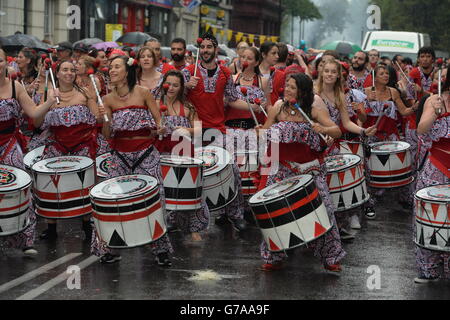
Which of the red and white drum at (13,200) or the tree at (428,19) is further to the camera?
the tree at (428,19)

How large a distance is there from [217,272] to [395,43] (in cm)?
2507

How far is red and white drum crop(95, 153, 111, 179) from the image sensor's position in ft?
32.9

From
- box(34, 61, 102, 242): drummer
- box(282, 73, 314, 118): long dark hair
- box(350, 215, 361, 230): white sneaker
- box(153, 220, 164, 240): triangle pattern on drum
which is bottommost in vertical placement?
box(350, 215, 361, 230): white sneaker

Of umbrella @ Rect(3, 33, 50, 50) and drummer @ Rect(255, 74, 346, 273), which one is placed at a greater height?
umbrella @ Rect(3, 33, 50, 50)

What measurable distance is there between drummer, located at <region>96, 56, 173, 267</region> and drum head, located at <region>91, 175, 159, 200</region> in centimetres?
31

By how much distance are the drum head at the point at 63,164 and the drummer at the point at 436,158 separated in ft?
10.3

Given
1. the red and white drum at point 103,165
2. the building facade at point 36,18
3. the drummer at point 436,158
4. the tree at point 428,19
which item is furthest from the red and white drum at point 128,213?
the tree at point 428,19

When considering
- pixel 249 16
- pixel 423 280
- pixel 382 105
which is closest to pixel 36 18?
pixel 382 105

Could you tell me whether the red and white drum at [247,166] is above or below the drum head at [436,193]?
below

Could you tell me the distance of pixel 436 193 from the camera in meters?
7.56

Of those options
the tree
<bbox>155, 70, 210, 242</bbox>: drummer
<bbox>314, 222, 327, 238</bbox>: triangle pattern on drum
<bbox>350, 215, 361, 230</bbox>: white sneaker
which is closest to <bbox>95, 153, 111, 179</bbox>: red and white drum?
<bbox>155, 70, 210, 242</bbox>: drummer

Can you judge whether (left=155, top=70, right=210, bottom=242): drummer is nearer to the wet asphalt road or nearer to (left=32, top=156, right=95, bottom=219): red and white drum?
the wet asphalt road

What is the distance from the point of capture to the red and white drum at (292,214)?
A: 7523 millimetres

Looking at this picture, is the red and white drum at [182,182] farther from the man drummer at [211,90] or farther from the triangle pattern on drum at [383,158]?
the triangle pattern on drum at [383,158]
